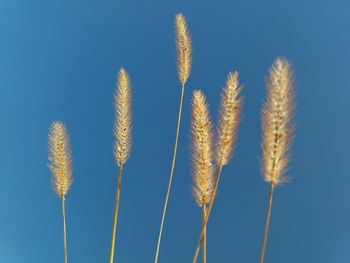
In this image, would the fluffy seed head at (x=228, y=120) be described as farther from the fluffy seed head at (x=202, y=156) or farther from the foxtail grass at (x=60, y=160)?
the foxtail grass at (x=60, y=160)

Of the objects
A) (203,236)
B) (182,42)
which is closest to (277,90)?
(203,236)

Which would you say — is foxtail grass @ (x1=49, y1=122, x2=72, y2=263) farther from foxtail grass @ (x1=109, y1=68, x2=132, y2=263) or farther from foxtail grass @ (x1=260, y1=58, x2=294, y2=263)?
foxtail grass @ (x1=260, y1=58, x2=294, y2=263)

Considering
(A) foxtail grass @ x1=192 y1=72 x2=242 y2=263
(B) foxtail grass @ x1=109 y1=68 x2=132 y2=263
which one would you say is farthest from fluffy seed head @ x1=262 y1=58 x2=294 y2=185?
(B) foxtail grass @ x1=109 y1=68 x2=132 y2=263

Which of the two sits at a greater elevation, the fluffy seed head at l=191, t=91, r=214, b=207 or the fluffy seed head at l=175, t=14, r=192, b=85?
the fluffy seed head at l=175, t=14, r=192, b=85

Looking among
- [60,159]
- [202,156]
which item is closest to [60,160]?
[60,159]

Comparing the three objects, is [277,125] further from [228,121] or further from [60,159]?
[60,159]

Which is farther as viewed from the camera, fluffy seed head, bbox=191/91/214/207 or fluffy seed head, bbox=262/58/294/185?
fluffy seed head, bbox=191/91/214/207
